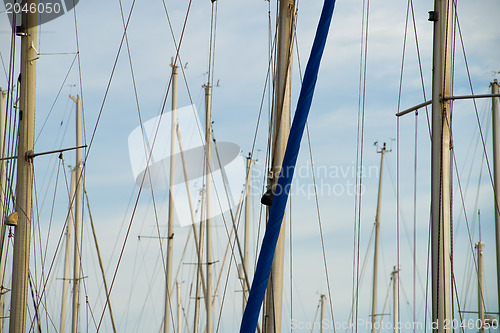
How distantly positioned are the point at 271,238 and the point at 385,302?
2444 centimetres

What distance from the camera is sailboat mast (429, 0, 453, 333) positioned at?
34.0ft

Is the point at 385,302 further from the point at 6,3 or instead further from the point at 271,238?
the point at 271,238

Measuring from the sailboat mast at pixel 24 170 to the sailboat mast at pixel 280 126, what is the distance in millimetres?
4508

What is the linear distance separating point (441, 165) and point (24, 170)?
278 inches

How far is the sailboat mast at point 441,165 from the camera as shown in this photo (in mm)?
10359

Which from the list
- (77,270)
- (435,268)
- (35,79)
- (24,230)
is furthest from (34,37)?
(77,270)

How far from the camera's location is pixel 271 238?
347 inches

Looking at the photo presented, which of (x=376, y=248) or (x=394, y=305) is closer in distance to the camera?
(x=376, y=248)

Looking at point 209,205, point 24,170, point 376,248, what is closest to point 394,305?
point 376,248

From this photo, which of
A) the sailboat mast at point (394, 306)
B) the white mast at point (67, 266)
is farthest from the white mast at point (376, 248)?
the white mast at point (67, 266)

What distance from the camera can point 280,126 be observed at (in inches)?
448

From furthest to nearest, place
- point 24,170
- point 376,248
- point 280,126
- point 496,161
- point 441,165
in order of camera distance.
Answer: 1. point 376,248
2. point 496,161
3. point 24,170
4. point 280,126
5. point 441,165

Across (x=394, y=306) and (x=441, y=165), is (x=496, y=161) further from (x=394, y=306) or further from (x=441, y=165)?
(x=394, y=306)

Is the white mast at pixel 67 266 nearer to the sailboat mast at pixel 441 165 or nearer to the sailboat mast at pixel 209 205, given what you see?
the sailboat mast at pixel 209 205
